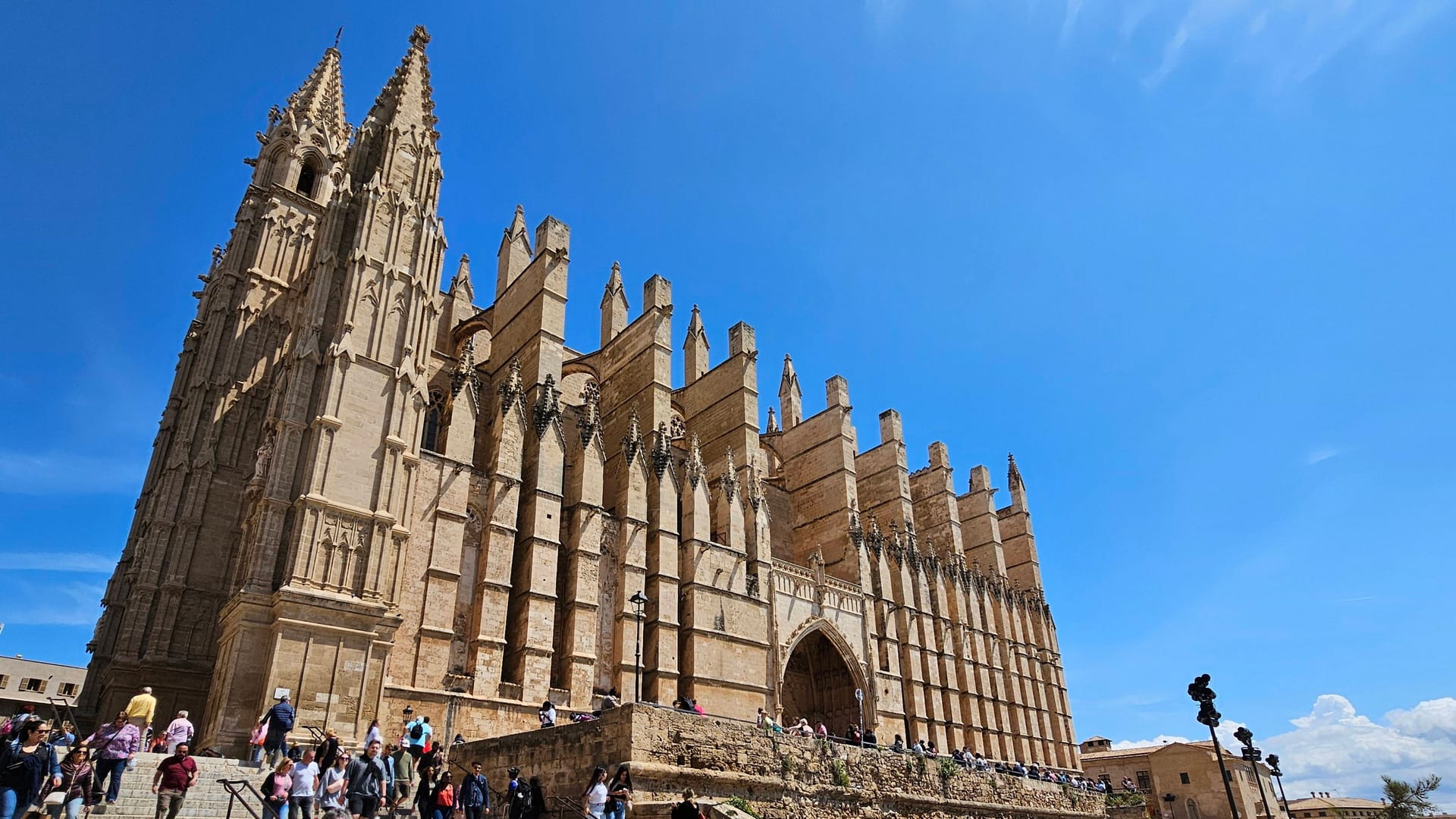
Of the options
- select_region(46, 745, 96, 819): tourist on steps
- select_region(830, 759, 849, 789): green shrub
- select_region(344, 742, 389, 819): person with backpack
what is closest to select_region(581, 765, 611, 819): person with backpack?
select_region(344, 742, 389, 819): person with backpack

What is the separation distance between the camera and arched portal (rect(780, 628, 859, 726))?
89.4 feet

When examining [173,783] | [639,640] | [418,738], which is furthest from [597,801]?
[639,640]

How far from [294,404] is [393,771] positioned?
7.90 meters

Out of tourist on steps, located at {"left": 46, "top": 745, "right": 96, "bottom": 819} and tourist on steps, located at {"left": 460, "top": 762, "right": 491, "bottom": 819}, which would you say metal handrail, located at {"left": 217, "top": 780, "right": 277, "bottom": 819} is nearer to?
tourist on steps, located at {"left": 46, "top": 745, "right": 96, "bottom": 819}

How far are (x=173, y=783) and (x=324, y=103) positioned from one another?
952 inches

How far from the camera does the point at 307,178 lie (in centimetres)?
2677

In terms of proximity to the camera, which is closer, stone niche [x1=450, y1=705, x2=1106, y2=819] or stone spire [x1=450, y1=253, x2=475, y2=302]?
stone niche [x1=450, y1=705, x2=1106, y2=819]

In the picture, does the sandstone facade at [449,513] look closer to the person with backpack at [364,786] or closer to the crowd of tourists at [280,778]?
the crowd of tourists at [280,778]

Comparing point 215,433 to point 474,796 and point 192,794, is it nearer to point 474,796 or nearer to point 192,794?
point 192,794

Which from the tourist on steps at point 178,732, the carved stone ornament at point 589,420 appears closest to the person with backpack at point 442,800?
the tourist on steps at point 178,732

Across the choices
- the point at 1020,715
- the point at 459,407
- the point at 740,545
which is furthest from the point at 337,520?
the point at 1020,715

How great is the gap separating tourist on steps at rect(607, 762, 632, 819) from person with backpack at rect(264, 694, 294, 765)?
4489 mm

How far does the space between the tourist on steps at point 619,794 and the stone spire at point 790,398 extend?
2627cm

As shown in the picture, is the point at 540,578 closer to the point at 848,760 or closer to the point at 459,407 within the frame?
the point at 459,407
